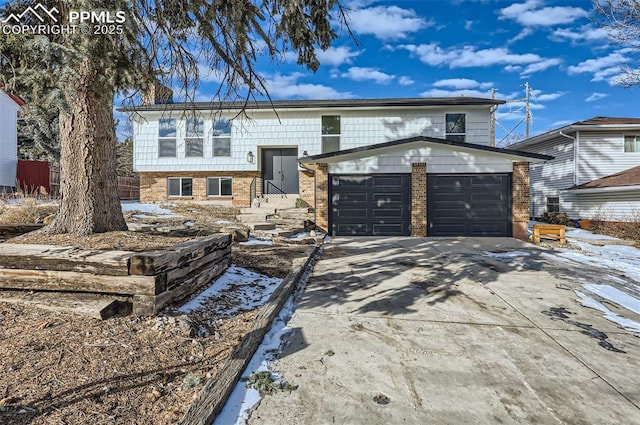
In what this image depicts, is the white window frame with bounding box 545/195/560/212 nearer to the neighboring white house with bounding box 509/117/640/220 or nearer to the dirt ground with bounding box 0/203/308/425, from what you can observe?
the neighboring white house with bounding box 509/117/640/220

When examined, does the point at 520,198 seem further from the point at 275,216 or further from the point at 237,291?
the point at 237,291

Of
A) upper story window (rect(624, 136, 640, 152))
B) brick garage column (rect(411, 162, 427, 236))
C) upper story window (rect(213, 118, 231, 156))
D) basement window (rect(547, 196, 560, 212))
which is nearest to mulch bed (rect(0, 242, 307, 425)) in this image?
brick garage column (rect(411, 162, 427, 236))

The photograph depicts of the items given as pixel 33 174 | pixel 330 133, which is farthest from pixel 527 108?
pixel 33 174

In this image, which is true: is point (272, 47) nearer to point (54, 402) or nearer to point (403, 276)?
point (403, 276)

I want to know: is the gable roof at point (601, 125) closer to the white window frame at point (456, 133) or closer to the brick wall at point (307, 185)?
the white window frame at point (456, 133)

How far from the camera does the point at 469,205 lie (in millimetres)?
10906

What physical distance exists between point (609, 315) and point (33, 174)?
25244mm

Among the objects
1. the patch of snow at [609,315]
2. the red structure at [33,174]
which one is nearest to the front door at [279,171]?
the patch of snow at [609,315]

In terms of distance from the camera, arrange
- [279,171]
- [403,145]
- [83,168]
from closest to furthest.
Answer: [83,168] < [403,145] < [279,171]

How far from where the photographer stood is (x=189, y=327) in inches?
118

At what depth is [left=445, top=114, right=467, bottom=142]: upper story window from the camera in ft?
46.9

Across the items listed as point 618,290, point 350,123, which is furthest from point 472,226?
point 350,123

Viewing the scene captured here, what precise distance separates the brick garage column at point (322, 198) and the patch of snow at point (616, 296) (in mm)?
7246

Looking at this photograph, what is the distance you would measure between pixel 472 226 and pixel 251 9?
933cm
